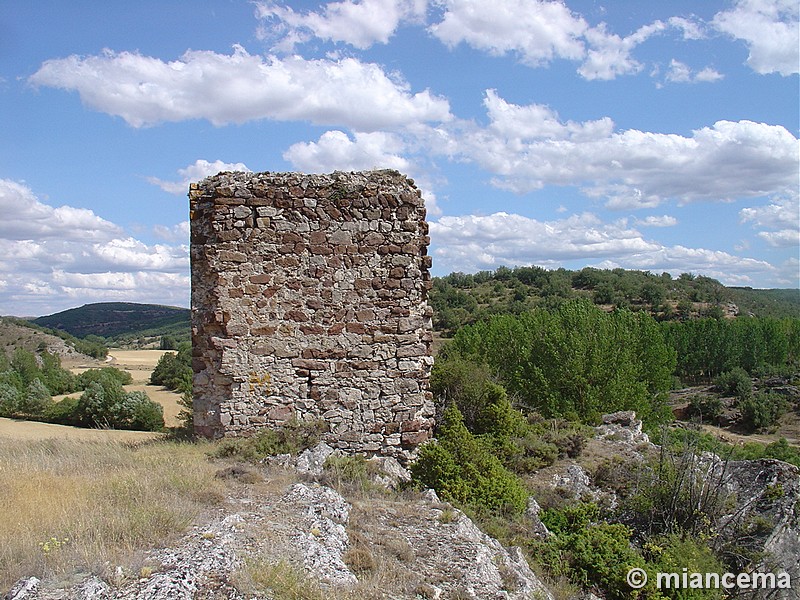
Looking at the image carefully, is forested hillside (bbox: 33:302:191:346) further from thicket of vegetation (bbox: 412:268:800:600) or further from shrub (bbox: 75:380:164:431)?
shrub (bbox: 75:380:164:431)

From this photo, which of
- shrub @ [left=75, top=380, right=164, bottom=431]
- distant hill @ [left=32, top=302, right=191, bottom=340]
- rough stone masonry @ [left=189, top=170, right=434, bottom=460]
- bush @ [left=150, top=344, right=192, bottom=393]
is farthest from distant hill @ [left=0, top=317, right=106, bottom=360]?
rough stone masonry @ [left=189, top=170, right=434, bottom=460]

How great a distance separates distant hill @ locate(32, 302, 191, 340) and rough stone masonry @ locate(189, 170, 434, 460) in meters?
82.0

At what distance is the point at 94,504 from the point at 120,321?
4351 inches

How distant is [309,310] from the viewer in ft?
26.7

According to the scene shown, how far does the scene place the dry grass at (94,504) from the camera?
407 centimetres

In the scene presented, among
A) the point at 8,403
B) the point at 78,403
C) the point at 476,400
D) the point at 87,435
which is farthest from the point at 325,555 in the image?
the point at 8,403

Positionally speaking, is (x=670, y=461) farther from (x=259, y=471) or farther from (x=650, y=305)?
(x=650, y=305)

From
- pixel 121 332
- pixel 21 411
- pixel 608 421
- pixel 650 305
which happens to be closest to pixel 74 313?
pixel 121 332

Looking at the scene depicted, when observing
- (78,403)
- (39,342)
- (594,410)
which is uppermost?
(39,342)

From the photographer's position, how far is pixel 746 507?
6984 millimetres

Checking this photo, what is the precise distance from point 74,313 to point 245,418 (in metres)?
119

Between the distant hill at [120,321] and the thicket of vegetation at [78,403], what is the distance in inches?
1993

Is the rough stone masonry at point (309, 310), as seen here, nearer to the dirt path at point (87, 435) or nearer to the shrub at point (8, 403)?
the dirt path at point (87, 435)

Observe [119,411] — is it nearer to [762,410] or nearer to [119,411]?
[119,411]
